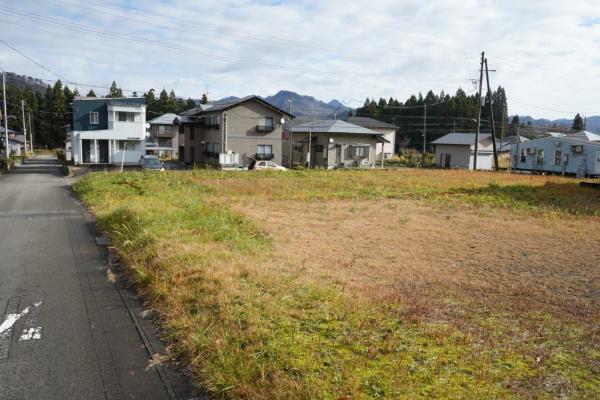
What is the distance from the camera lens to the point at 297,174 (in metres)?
27.7

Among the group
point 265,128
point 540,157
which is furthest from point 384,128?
point 265,128

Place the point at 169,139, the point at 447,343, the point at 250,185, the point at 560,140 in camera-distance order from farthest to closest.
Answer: the point at 169,139
the point at 560,140
the point at 250,185
the point at 447,343

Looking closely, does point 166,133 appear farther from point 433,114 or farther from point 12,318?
point 12,318

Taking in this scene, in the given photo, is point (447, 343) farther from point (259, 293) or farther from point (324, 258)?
point (324, 258)

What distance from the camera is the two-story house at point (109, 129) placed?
3653 centimetres

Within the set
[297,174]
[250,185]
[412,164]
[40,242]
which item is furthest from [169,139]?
[40,242]

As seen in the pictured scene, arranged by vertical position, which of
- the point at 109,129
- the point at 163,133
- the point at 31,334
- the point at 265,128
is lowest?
the point at 31,334

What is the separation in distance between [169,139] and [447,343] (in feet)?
195

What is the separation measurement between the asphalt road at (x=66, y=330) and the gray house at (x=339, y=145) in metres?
30.4

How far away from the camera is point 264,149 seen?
38.0 meters

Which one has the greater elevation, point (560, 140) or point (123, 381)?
point (560, 140)

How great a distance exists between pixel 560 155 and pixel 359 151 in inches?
668

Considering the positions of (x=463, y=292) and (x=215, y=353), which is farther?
(x=463, y=292)

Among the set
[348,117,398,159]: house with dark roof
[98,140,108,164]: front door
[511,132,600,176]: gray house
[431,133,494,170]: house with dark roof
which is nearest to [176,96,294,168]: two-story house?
[98,140,108,164]: front door
